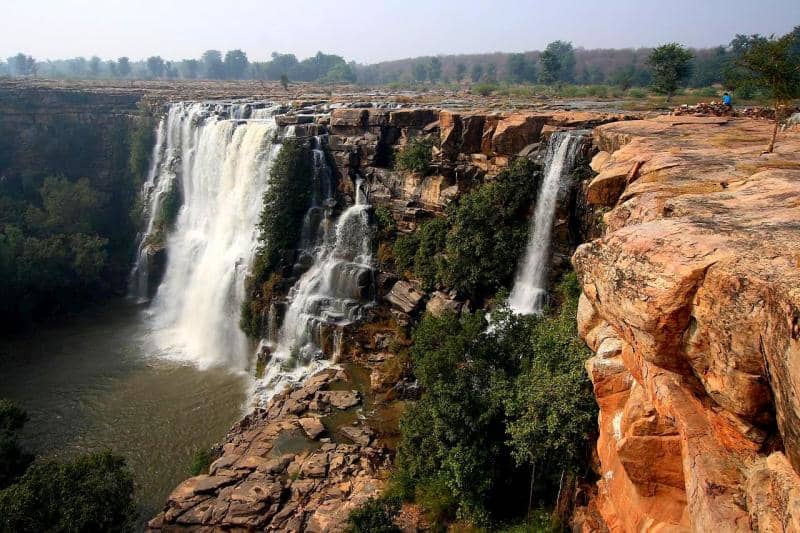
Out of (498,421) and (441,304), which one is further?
(441,304)

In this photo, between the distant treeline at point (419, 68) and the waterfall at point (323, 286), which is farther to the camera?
the distant treeline at point (419, 68)

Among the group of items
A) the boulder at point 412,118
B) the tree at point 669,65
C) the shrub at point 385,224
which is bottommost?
the shrub at point 385,224

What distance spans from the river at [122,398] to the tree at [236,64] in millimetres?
110014

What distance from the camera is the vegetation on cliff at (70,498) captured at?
10657 millimetres

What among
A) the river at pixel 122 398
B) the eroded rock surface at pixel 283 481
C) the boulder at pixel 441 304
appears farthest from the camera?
the boulder at pixel 441 304

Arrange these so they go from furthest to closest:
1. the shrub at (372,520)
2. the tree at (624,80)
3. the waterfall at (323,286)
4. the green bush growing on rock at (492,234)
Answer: the tree at (624,80)
the waterfall at (323,286)
the green bush growing on rock at (492,234)
the shrub at (372,520)

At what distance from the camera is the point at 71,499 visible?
1118 centimetres

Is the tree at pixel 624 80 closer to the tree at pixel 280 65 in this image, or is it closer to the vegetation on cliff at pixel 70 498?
the vegetation on cliff at pixel 70 498

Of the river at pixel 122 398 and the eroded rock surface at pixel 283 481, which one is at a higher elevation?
the eroded rock surface at pixel 283 481

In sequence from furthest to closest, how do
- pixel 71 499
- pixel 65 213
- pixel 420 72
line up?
pixel 420 72 < pixel 65 213 < pixel 71 499

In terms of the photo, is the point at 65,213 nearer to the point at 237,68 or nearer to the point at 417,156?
the point at 417,156

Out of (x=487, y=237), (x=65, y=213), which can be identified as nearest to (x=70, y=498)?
(x=487, y=237)

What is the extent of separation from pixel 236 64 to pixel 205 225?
107 meters


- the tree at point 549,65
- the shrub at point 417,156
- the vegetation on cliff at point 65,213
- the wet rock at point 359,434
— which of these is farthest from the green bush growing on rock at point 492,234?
the tree at point 549,65
